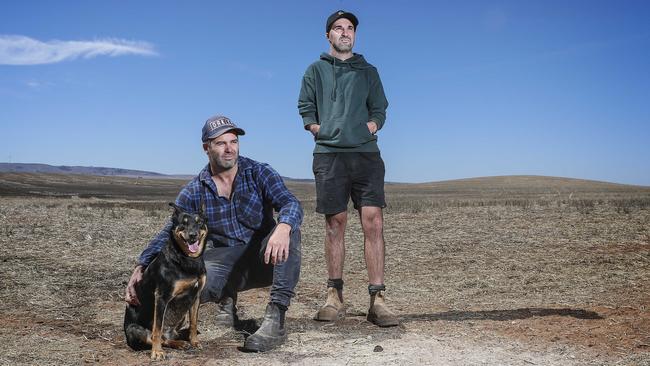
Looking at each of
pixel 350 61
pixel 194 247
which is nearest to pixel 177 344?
pixel 194 247

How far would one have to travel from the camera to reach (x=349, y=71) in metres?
6.00

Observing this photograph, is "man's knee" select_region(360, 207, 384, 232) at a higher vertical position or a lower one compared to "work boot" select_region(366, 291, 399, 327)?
higher

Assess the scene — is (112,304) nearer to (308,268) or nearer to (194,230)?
(194,230)

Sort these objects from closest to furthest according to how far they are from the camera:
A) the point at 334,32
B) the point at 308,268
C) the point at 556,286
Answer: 1. the point at 334,32
2. the point at 556,286
3. the point at 308,268

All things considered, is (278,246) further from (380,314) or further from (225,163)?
(380,314)

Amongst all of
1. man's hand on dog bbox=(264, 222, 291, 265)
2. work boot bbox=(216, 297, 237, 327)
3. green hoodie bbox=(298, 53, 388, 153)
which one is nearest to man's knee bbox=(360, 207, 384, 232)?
green hoodie bbox=(298, 53, 388, 153)

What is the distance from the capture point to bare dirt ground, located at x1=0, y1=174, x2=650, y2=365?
491 cm

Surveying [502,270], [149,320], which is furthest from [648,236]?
[149,320]

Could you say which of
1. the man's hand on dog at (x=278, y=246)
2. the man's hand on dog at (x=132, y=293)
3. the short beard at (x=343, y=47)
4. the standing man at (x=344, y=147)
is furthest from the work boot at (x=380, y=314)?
the short beard at (x=343, y=47)

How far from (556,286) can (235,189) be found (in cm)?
498

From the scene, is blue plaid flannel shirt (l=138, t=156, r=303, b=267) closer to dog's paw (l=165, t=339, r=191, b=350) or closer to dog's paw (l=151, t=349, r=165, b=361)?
dog's paw (l=165, t=339, r=191, b=350)

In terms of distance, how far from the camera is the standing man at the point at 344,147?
5.90m

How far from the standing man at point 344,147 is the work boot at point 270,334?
90cm

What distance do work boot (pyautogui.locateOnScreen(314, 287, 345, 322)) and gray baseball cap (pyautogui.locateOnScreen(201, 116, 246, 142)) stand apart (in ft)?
6.17
